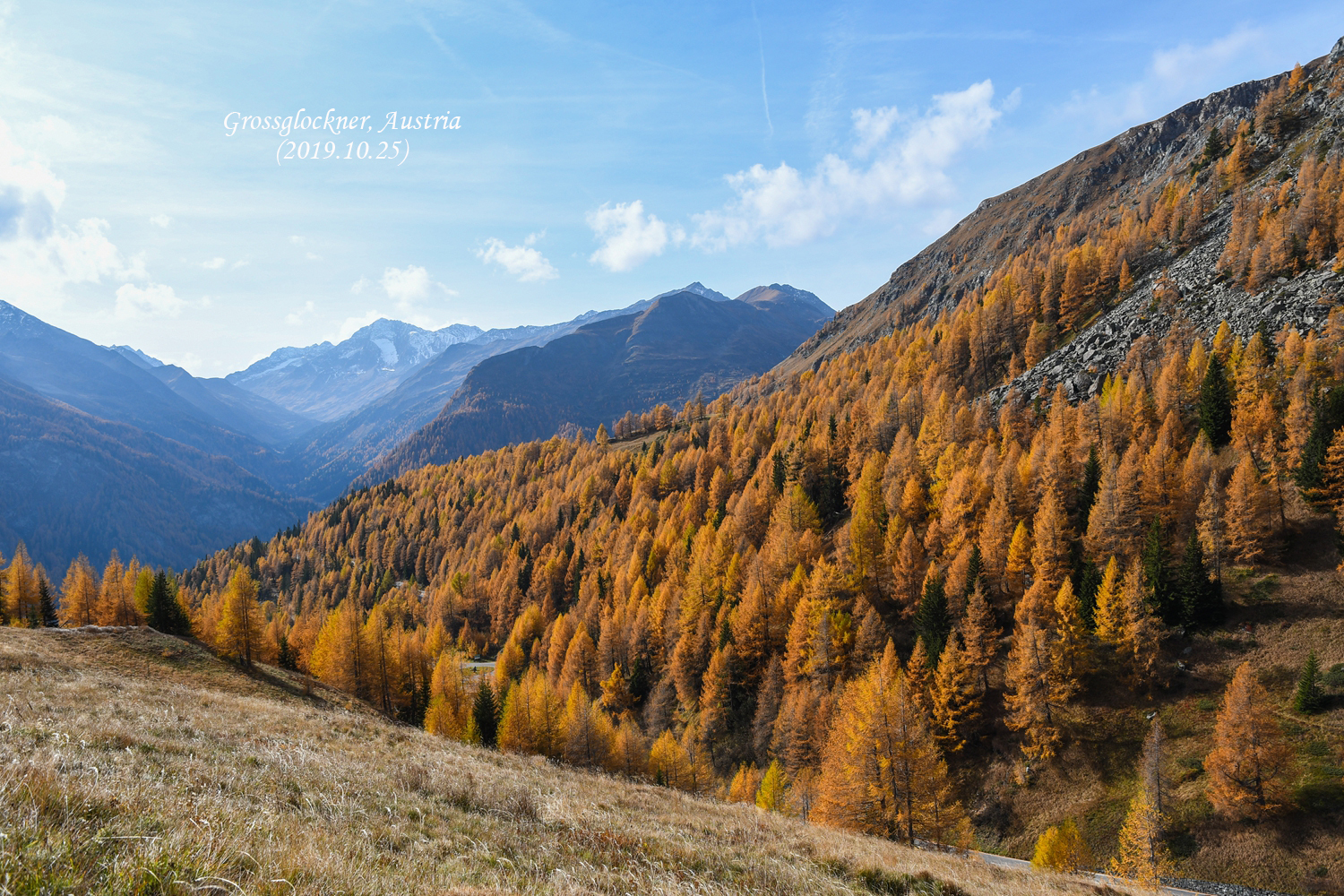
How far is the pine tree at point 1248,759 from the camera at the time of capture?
37594 millimetres

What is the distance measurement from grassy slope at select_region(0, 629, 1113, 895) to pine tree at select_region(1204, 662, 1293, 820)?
30923 mm

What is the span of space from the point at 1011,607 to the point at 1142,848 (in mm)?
26239

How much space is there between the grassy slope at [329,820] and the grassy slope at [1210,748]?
3121cm

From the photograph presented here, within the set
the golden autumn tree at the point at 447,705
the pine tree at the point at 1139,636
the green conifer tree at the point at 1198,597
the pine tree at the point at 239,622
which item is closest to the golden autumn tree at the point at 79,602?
the pine tree at the point at 239,622

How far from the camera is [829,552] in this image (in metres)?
80.4

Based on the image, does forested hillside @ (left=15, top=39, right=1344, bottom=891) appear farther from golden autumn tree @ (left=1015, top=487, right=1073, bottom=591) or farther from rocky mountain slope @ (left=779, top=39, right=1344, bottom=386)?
rocky mountain slope @ (left=779, top=39, right=1344, bottom=386)

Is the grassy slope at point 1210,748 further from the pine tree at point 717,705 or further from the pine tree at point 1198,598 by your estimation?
the pine tree at point 717,705

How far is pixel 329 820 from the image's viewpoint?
1031 cm

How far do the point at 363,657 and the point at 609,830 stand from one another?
58278 millimetres

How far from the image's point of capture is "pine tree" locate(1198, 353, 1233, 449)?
69125 millimetres

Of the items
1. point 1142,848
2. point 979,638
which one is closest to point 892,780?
point 1142,848

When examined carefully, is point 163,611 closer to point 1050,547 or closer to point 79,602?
point 79,602

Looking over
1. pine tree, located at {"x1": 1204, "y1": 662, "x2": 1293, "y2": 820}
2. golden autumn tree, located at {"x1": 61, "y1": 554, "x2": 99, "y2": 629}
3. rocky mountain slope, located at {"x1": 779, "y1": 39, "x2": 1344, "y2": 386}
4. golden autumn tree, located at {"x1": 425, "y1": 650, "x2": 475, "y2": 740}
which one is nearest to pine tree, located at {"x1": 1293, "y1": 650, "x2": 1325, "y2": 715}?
pine tree, located at {"x1": 1204, "y1": 662, "x2": 1293, "y2": 820}

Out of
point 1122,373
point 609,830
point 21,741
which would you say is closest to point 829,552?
point 1122,373
